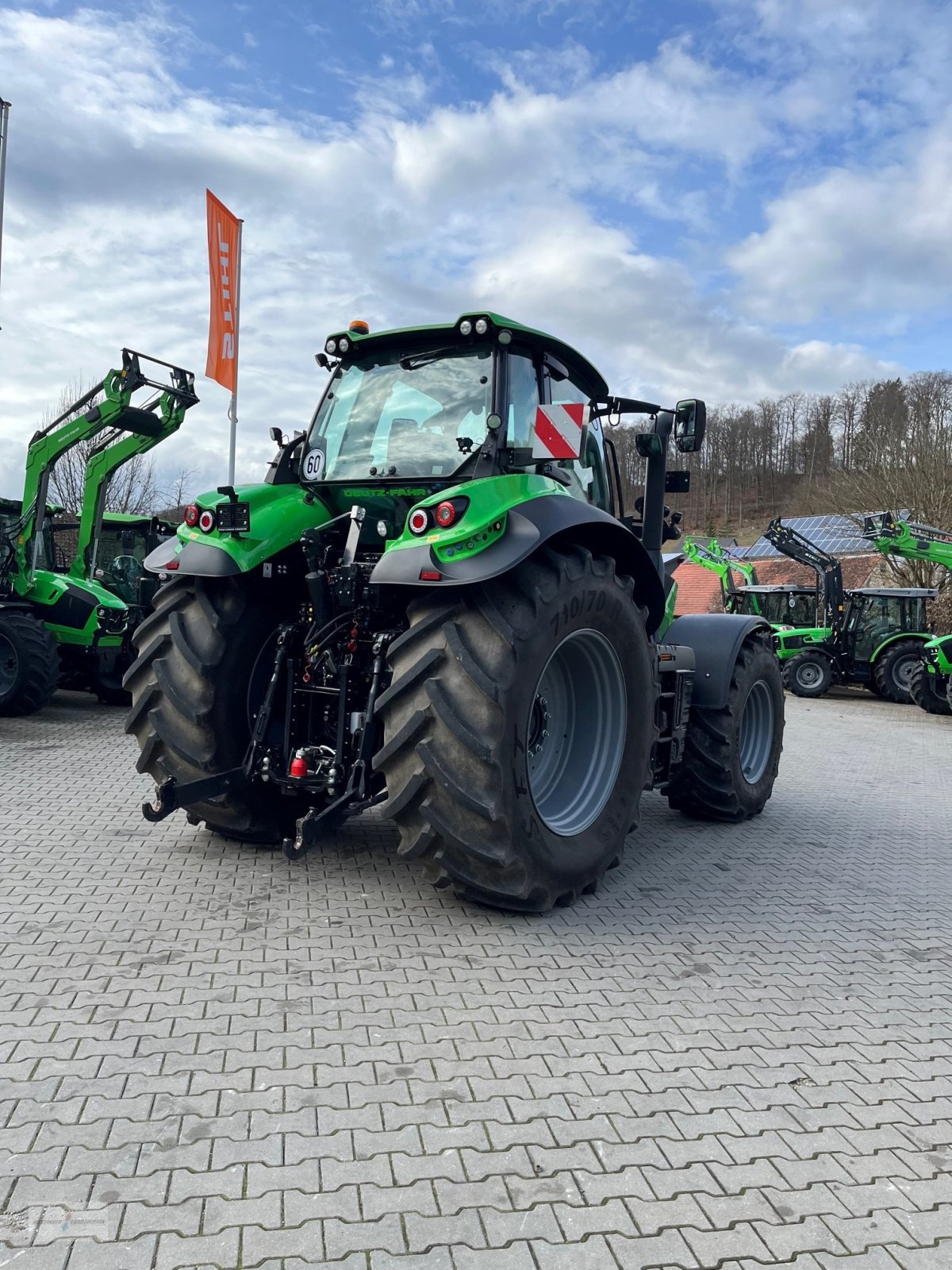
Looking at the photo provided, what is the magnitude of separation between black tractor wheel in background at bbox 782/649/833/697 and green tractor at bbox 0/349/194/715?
12079 millimetres

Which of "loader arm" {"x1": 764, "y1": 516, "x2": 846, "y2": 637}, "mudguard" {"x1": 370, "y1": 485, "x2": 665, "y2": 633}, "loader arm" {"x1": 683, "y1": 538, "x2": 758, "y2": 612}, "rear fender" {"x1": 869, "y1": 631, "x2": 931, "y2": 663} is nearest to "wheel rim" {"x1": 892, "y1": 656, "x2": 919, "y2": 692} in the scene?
"rear fender" {"x1": 869, "y1": 631, "x2": 931, "y2": 663}

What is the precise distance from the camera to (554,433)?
456cm

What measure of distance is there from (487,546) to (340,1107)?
2054 millimetres

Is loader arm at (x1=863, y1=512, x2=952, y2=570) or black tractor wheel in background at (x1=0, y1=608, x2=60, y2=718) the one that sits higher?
loader arm at (x1=863, y1=512, x2=952, y2=570)

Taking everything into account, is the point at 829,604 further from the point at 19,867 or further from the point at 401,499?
the point at 19,867

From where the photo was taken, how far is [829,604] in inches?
737

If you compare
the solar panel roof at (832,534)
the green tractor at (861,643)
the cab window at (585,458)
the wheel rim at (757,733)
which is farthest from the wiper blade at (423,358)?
the solar panel roof at (832,534)

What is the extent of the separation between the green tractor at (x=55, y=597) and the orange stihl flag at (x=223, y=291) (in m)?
2.97

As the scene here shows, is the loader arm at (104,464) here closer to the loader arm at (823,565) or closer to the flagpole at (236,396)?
the flagpole at (236,396)

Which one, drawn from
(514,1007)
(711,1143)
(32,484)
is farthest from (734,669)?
(32,484)

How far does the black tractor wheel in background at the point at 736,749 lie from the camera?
6.05 metres

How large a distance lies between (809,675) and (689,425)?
13.8 m

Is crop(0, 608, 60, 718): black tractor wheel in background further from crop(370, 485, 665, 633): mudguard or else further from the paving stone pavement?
crop(370, 485, 665, 633): mudguard

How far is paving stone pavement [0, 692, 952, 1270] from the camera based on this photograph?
213cm
